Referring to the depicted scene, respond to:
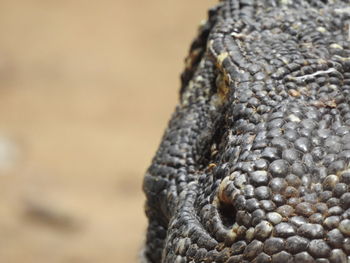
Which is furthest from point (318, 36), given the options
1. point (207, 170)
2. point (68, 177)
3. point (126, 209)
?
point (68, 177)

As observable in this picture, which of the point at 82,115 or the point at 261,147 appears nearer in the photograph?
the point at 261,147

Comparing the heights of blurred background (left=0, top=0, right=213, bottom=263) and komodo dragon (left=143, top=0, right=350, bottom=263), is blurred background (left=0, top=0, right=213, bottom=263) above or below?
above

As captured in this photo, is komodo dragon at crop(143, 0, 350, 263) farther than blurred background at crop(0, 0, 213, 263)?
No

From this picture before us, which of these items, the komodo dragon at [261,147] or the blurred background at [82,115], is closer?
the komodo dragon at [261,147]

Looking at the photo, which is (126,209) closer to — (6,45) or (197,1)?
(6,45)
